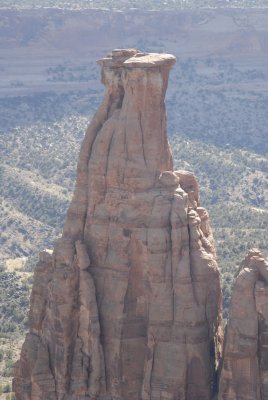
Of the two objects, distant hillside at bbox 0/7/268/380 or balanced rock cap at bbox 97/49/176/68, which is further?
distant hillside at bbox 0/7/268/380

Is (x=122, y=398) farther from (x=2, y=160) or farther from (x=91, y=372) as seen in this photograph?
(x=2, y=160)

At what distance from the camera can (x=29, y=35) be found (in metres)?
162

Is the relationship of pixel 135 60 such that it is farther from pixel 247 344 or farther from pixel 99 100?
pixel 99 100

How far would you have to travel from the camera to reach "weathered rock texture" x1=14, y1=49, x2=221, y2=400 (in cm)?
4294

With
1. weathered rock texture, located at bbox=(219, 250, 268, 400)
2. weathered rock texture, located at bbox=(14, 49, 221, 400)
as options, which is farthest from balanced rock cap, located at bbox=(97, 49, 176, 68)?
weathered rock texture, located at bbox=(219, 250, 268, 400)

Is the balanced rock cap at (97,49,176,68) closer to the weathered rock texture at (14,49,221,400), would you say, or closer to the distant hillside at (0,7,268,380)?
the weathered rock texture at (14,49,221,400)

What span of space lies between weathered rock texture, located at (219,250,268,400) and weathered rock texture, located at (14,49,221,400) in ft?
4.93

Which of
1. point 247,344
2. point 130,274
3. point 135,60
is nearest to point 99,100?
point 135,60

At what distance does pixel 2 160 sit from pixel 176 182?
8532cm

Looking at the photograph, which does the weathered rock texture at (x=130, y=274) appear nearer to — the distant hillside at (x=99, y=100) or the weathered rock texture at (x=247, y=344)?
the weathered rock texture at (x=247, y=344)

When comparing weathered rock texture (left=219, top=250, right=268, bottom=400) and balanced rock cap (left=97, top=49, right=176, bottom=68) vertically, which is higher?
balanced rock cap (left=97, top=49, right=176, bottom=68)

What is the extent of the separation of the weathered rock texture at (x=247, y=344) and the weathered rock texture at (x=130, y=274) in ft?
4.93

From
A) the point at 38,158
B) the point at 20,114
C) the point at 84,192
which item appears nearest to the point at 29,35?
the point at 20,114

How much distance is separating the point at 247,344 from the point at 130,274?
16.5ft
